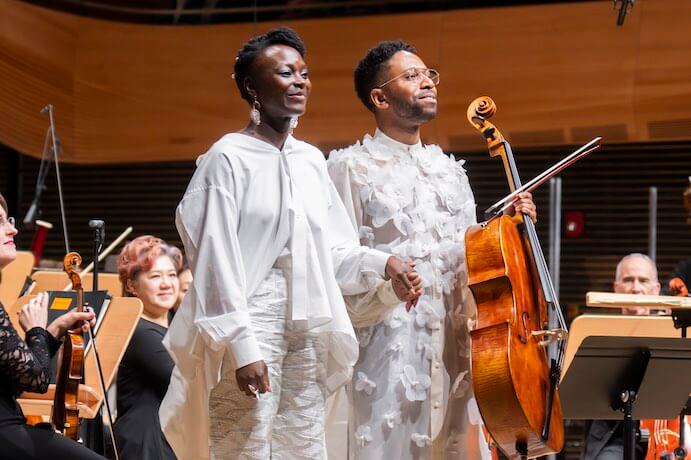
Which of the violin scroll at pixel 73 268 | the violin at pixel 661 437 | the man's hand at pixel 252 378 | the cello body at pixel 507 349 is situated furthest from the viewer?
the violin at pixel 661 437

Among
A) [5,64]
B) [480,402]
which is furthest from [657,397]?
[5,64]

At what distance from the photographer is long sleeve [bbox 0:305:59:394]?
3287 millimetres

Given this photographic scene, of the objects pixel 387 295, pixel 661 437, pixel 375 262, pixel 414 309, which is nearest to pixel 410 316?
pixel 414 309

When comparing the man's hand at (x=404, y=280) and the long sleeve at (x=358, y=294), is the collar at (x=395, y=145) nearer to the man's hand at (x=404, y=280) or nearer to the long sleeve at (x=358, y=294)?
the long sleeve at (x=358, y=294)

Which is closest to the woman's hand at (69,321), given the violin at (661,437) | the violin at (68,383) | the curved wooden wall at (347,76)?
the violin at (68,383)

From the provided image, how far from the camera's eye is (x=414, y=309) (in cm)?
343

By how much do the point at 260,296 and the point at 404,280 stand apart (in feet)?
1.46

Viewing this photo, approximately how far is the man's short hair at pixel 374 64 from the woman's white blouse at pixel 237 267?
0.76 meters

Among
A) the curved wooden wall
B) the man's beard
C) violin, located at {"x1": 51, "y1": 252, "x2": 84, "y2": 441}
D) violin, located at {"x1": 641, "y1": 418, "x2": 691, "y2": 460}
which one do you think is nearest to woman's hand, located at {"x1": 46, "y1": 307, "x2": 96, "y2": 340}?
violin, located at {"x1": 51, "y1": 252, "x2": 84, "y2": 441}

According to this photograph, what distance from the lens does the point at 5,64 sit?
7.67 meters

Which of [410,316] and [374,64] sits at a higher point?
[374,64]

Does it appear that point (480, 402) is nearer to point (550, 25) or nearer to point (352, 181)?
point (352, 181)

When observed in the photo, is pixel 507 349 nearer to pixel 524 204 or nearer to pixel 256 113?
pixel 524 204

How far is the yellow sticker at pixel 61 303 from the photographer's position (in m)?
4.22
